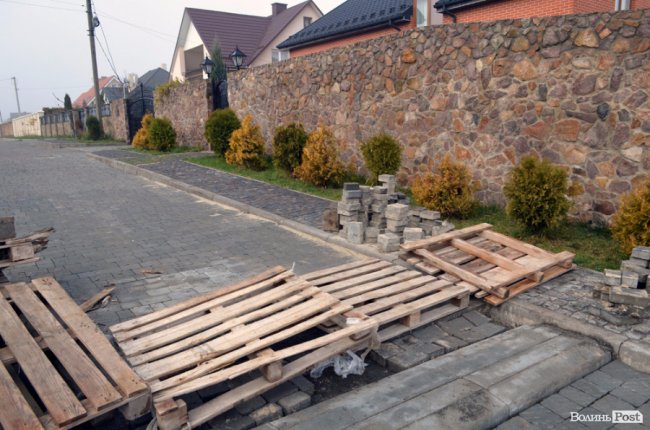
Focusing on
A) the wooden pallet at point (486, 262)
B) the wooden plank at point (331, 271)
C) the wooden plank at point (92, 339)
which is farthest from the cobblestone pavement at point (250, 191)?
the wooden plank at point (92, 339)

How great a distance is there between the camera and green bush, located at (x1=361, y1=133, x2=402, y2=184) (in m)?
8.98

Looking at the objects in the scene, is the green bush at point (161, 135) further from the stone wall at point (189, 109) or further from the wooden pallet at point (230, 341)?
the wooden pallet at point (230, 341)

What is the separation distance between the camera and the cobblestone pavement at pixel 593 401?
3.08 m

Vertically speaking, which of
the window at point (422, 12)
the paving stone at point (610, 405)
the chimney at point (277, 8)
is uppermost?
the chimney at point (277, 8)

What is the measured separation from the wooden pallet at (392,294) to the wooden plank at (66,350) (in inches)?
70.8

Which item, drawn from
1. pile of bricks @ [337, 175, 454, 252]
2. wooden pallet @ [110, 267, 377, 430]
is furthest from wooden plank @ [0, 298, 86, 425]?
pile of bricks @ [337, 175, 454, 252]

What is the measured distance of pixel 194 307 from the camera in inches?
162

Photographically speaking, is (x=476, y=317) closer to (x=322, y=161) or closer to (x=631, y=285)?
(x=631, y=285)

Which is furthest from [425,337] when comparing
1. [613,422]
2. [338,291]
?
[613,422]

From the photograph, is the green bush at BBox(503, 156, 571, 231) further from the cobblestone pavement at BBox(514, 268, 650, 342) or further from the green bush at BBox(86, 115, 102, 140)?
the green bush at BBox(86, 115, 102, 140)

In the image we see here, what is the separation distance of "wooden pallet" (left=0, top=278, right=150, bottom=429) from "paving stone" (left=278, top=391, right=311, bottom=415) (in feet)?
2.78

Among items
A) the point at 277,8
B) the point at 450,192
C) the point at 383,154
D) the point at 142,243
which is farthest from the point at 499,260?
the point at 277,8

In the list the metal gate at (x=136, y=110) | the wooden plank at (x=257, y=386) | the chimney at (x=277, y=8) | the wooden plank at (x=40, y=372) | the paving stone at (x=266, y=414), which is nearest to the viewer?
the wooden plank at (x=40, y=372)

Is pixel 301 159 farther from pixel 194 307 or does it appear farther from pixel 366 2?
pixel 366 2
